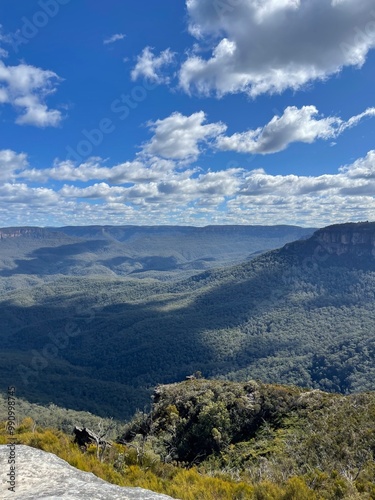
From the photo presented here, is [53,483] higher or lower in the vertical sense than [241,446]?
higher

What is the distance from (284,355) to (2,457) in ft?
614

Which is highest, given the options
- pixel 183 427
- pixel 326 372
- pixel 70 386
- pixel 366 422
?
pixel 366 422

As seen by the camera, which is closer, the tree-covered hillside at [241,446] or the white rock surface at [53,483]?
the white rock surface at [53,483]

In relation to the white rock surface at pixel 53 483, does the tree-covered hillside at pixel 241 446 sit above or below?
below

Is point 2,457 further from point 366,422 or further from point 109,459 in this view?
point 366,422

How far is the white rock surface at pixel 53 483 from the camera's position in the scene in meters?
9.33

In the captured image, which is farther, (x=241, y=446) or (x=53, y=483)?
(x=241, y=446)

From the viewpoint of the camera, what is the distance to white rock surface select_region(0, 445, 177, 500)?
9.33 m

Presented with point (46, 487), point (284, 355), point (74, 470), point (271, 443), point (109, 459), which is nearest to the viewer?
point (46, 487)

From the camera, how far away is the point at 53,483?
33.8 feet

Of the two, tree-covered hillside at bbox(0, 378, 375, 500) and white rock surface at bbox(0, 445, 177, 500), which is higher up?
white rock surface at bbox(0, 445, 177, 500)

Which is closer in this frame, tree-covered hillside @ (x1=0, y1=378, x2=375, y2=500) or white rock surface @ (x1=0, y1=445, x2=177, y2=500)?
white rock surface @ (x1=0, y1=445, x2=177, y2=500)

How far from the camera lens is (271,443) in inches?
1201

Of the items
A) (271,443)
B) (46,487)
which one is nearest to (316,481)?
(46,487)
